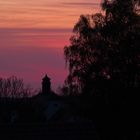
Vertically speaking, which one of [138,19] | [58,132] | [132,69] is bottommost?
[58,132]

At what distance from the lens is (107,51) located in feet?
211

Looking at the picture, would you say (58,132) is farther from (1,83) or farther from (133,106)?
(1,83)

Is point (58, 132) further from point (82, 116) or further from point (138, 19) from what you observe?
point (138, 19)

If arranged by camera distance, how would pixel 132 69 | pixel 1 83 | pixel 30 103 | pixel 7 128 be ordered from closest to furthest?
pixel 7 128
pixel 132 69
pixel 30 103
pixel 1 83

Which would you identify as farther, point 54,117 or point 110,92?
point 54,117

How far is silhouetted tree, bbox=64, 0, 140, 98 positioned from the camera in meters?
63.0

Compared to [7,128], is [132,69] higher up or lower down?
higher up

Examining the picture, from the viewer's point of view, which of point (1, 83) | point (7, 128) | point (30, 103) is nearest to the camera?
point (7, 128)

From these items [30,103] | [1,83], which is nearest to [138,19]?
[30,103]

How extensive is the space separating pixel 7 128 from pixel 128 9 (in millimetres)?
15013

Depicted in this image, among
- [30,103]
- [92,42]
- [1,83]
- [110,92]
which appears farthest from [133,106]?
[1,83]

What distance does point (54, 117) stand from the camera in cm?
9644

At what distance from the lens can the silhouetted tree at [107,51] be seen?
6297 cm

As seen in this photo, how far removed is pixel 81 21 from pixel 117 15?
9.77 ft
